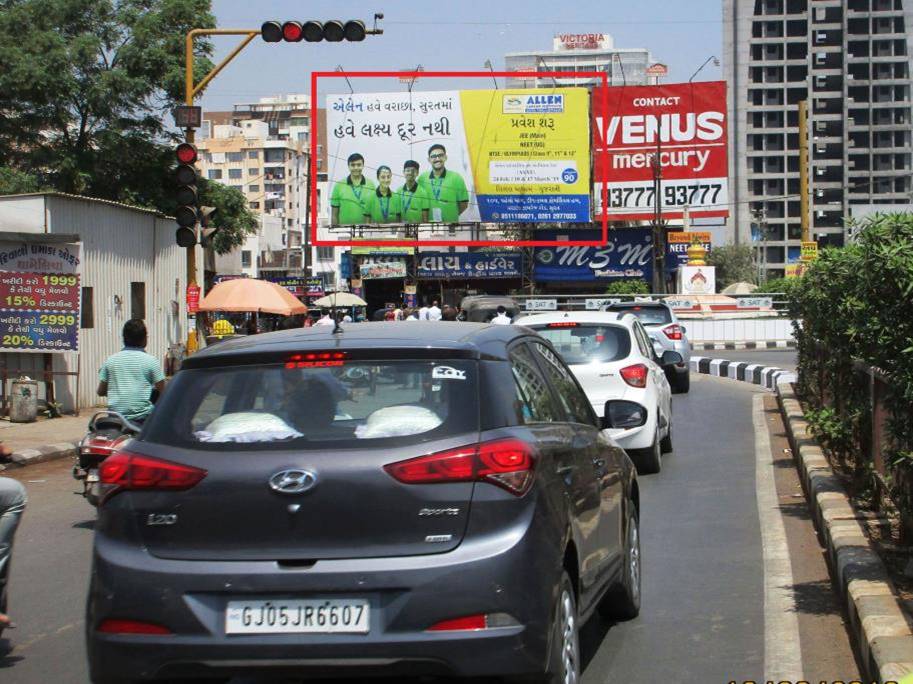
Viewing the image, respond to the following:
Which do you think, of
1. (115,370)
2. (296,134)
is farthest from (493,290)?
(296,134)

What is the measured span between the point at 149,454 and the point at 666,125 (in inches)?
2082

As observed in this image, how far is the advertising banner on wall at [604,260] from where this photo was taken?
195 ft

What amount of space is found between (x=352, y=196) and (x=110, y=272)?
1315 inches

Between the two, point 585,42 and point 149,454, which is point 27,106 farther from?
point 585,42

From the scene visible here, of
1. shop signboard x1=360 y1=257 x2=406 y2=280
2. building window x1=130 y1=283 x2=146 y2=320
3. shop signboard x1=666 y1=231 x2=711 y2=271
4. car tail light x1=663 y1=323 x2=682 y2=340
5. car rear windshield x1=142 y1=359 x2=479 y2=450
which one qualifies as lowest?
car tail light x1=663 y1=323 x2=682 y2=340

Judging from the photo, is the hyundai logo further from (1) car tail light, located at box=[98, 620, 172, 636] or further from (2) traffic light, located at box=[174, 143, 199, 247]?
(2) traffic light, located at box=[174, 143, 199, 247]

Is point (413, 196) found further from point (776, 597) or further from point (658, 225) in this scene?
point (776, 597)

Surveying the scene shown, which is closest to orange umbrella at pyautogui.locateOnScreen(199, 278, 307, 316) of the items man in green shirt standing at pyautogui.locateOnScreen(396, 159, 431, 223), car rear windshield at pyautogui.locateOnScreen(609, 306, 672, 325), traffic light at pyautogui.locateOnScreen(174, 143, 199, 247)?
car rear windshield at pyautogui.locateOnScreen(609, 306, 672, 325)

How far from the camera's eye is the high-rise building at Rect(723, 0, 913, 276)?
11638 cm

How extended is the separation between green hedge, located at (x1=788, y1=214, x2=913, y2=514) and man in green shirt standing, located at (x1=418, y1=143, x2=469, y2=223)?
36.4 meters

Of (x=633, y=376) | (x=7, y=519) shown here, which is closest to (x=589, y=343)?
(x=633, y=376)

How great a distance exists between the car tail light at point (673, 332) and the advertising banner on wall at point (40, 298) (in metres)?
11.1

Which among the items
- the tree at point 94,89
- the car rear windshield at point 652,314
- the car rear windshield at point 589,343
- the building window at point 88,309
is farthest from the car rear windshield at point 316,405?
the tree at point 94,89

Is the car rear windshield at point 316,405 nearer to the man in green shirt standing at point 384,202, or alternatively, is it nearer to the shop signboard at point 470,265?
the man in green shirt standing at point 384,202
